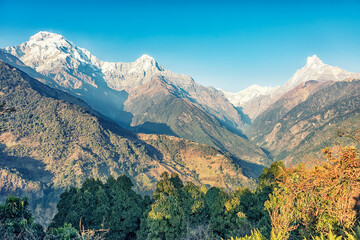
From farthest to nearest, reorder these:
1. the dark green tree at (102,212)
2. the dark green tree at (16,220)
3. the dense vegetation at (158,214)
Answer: the dark green tree at (102,212) < the dense vegetation at (158,214) < the dark green tree at (16,220)

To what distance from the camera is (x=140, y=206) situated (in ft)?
179

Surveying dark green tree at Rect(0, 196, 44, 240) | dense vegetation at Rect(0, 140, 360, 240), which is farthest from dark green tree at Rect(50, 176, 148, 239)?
dark green tree at Rect(0, 196, 44, 240)

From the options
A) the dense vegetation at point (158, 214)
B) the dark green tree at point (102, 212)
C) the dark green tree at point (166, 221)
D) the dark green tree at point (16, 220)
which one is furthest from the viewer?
the dark green tree at point (102, 212)

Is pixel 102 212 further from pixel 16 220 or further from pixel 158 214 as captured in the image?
pixel 16 220

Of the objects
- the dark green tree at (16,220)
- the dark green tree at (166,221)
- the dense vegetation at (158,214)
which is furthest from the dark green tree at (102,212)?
the dark green tree at (16,220)

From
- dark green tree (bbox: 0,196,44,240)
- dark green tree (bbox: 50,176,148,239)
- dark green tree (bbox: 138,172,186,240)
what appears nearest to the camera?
dark green tree (bbox: 0,196,44,240)

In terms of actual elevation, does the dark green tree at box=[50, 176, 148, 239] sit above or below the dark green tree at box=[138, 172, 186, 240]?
below

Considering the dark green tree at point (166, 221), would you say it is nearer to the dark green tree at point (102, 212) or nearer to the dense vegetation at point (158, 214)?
the dense vegetation at point (158, 214)

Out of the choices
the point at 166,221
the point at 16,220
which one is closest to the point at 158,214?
the point at 166,221

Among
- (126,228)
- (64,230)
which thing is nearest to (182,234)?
(64,230)

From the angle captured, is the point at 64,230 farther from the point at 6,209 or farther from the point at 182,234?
the point at 182,234

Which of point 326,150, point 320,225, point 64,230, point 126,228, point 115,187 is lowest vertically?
point 126,228

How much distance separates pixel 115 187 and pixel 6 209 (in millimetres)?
35310

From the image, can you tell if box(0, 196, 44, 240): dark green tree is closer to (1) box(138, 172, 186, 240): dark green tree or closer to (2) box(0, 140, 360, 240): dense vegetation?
(2) box(0, 140, 360, 240): dense vegetation
